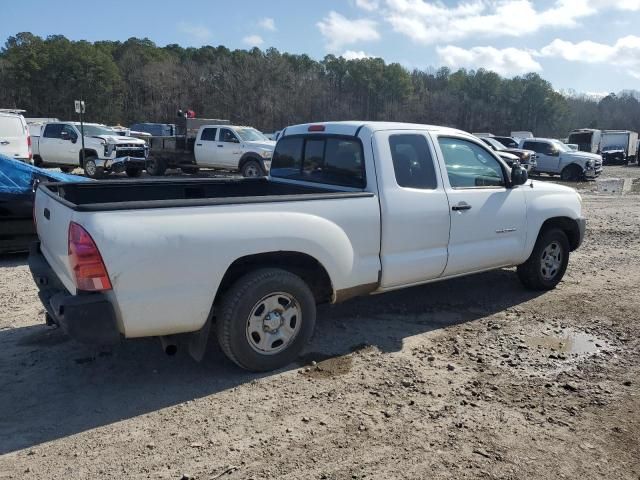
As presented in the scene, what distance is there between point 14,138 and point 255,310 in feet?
39.0

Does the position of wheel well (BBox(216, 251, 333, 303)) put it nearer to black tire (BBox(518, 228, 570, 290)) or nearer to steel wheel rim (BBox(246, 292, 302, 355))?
steel wheel rim (BBox(246, 292, 302, 355))

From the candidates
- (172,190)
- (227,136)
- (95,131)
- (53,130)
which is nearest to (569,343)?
(172,190)

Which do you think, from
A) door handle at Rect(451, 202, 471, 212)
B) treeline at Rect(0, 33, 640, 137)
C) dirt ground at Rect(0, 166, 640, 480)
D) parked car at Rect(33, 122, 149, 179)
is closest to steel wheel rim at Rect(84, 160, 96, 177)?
parked car at Rect(33, 122, 149, 179)

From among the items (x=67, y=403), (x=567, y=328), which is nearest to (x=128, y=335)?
(x=67, y=403)

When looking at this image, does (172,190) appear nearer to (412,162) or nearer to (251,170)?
(412,162)

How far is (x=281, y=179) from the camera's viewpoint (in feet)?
18.3

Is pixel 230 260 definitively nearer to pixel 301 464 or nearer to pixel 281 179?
pixel 301 464

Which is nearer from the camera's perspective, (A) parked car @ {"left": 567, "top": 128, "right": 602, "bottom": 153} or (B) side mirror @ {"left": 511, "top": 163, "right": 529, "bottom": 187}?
(B) side mirror @ {"left": 511, "top": 163, "right": 529, "bottom": 187}

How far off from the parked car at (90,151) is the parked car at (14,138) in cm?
487

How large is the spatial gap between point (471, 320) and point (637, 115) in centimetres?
12174

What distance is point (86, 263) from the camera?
3.26 meters

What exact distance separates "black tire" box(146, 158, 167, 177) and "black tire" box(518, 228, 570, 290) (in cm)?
1641

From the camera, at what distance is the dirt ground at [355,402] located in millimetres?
3023

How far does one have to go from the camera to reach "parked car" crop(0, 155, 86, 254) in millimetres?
6957
